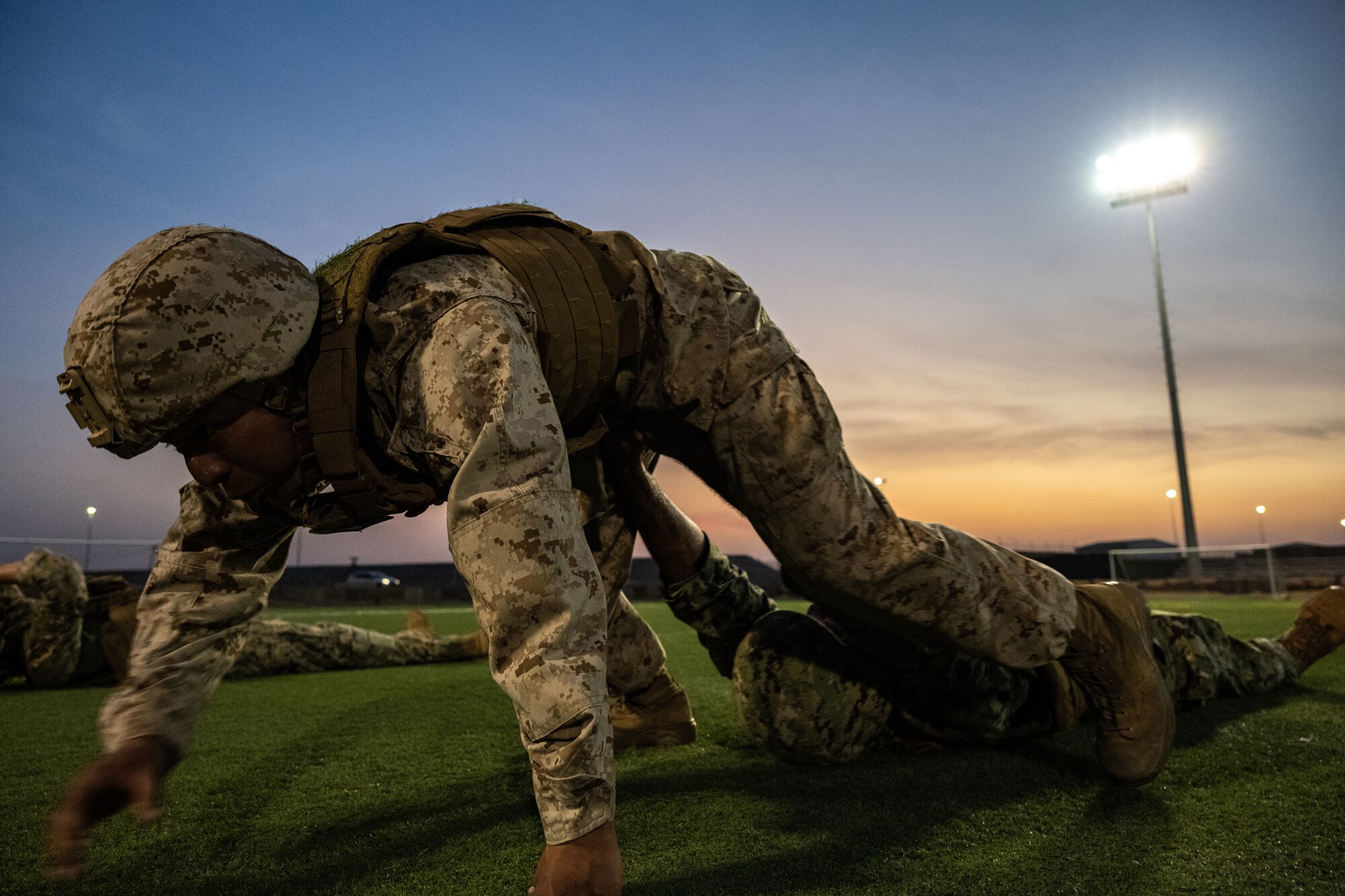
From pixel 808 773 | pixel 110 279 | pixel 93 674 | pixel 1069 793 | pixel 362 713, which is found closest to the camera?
pixel 110 279

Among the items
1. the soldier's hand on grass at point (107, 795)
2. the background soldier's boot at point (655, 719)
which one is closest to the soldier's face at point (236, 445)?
the soldier's hand on grass at point (107, 795)

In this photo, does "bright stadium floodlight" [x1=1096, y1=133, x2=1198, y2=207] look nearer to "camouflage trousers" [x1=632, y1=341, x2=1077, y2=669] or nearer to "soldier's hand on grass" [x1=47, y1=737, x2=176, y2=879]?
"camouflage trousers" [x1=632, y1=341, x2=1077, y2=669]

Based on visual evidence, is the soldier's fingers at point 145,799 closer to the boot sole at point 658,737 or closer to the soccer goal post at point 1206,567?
the boot sole at point 658,737

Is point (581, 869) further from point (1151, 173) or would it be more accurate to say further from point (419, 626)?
point (1151, 173)

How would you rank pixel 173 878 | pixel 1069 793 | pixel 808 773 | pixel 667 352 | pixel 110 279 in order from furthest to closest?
1. pixel 808 773
2. pixel 1069 793
3. pixel 667 352
4. pixel 173 878
5. pixel 110 279

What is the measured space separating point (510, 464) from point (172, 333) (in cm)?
58

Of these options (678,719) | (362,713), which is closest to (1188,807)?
(678,719)

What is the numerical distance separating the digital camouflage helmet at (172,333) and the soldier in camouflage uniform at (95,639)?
2.75 metres

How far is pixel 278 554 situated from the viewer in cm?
178

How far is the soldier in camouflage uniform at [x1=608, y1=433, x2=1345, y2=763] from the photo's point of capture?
2.08 metres

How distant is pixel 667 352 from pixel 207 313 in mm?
864

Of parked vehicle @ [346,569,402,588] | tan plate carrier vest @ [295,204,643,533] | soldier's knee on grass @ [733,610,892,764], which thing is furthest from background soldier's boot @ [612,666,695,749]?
parked vehicle @ [346,569,402,588]

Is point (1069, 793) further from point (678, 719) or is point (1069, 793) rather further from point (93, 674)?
point (93, 674)

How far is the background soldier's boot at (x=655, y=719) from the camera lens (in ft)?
8.14
